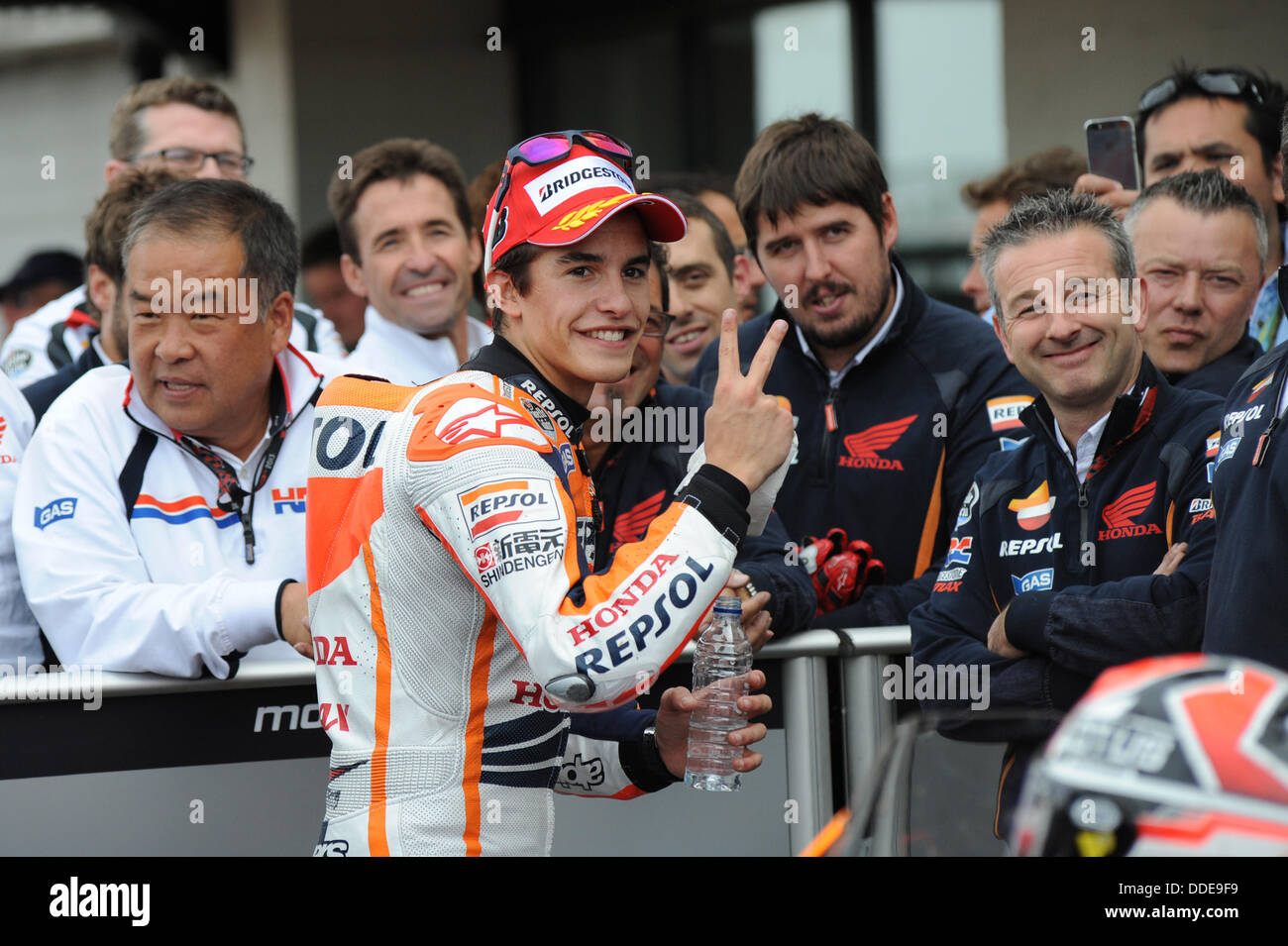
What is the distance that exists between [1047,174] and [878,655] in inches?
109

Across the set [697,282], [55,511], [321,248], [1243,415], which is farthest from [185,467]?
[321,248]

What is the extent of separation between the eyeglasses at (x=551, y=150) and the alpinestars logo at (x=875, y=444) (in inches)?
65.0

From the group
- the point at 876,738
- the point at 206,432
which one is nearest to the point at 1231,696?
the point at 876,738

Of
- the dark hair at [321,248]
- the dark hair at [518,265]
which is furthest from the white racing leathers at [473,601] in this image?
the dark hair at [321,248]

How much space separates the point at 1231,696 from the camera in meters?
1.31

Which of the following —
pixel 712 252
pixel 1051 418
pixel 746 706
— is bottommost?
pixel 746 706

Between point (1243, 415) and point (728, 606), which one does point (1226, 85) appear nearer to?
point (1243, 415)

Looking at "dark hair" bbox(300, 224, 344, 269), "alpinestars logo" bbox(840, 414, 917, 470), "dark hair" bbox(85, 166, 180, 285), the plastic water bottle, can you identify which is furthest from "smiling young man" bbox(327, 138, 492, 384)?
"dark hair" bbox(300, 224, 344, 269)

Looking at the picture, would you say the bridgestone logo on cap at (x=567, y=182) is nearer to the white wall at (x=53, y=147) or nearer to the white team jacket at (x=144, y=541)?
the white team jacket at (x=144, y=541)

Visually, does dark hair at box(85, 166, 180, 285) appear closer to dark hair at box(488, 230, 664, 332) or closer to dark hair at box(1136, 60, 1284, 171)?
dark hair at box(488, 230, 664, 332)

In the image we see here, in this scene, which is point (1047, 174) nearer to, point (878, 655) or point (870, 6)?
point (878, 655)

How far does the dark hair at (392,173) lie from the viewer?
5.00 m
